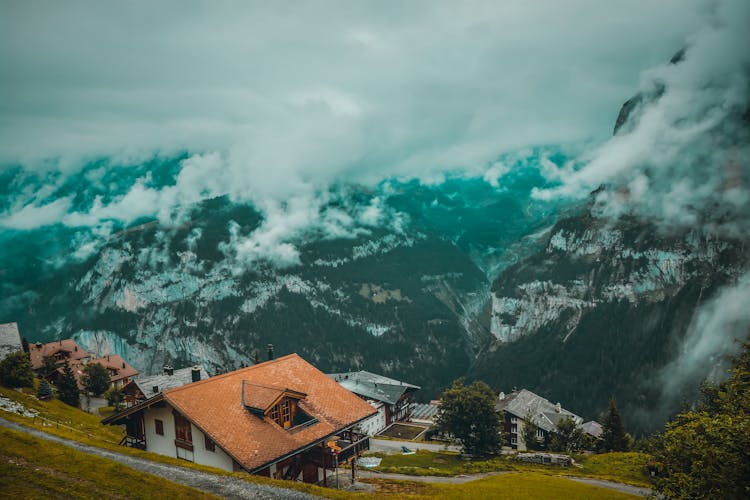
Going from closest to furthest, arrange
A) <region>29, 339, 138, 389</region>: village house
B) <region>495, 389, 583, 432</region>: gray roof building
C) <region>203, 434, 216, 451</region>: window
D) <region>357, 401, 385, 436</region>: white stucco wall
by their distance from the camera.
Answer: <region>203, 434, 216, 451</region>: window < <region>29, 339, 138, 389</region>: village house < <region>495, 389, 583, 432</region>: gray roof building < <region>357, 401, 385, 436</region>: white stucco wall

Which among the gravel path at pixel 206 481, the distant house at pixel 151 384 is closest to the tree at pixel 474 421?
the distant house at pixel 151 384

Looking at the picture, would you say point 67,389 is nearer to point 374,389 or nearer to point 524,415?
point 374,389

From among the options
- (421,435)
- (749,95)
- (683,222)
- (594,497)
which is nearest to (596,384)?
(683,222)

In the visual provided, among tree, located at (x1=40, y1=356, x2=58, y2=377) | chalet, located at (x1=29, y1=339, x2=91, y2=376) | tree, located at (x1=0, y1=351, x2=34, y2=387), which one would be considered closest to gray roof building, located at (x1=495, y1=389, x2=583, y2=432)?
tree, located at (x1=0, y1=351, x2=34, y2=387)

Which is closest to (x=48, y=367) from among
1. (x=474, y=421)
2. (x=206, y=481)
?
(x=474, y=421)

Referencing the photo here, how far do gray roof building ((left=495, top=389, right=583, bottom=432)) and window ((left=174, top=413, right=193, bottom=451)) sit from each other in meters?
76.6

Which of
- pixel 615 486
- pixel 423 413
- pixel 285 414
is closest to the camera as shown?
pixel 285 414

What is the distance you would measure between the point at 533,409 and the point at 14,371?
93.0 meters

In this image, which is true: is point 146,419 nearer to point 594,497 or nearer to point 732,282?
point 594,497

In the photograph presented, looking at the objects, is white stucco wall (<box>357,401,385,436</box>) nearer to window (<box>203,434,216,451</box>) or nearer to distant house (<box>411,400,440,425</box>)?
distant house (<box>411,400,440,425</box>)

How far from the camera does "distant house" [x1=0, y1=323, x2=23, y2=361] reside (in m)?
64.3

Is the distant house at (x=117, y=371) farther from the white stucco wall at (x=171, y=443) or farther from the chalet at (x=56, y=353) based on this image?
the white stucco wall at (x=171, y=443)

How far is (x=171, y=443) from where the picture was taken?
34938mm

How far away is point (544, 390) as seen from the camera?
19150 cm
